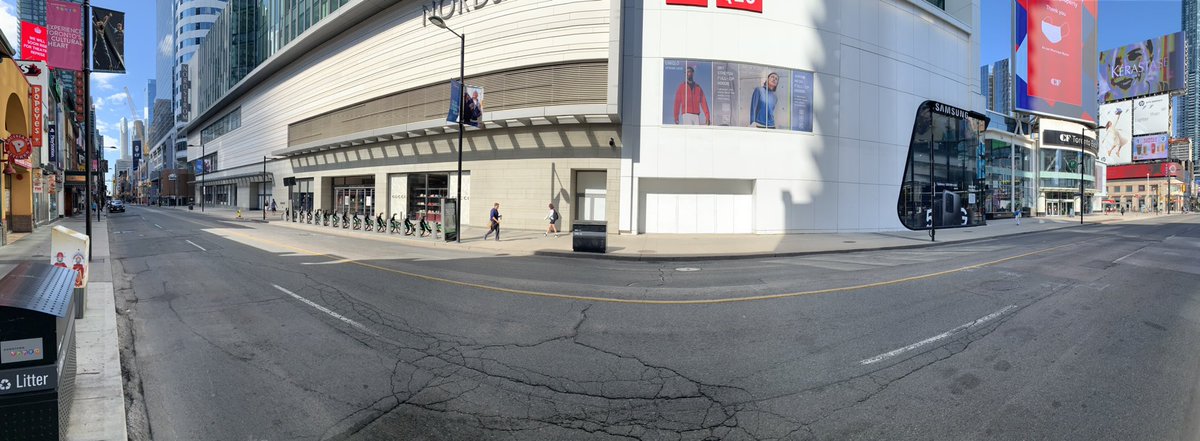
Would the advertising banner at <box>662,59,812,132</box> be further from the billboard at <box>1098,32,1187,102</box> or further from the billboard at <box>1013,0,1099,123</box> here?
the billboard at <box>1098,32,1187,102</box>

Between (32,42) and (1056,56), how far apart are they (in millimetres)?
72077

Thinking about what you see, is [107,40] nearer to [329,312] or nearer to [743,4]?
[329,312]

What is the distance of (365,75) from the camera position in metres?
34.9

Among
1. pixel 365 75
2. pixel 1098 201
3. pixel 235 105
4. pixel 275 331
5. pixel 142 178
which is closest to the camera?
pixel 275 331

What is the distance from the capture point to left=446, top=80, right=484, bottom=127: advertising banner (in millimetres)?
19656

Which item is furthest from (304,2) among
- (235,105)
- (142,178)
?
(142,178)

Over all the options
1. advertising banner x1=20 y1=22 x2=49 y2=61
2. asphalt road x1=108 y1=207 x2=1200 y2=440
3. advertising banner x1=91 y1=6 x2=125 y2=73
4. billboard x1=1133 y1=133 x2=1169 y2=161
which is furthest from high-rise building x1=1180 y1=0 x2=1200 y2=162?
advertising banner x1=20 y1=22 x2=49 y2=61

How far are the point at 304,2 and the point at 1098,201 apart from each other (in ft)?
398

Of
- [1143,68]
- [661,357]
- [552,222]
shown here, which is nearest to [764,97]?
[552,222]

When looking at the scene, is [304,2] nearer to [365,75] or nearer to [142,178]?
[365,75]

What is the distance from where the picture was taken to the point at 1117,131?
90.9 meters

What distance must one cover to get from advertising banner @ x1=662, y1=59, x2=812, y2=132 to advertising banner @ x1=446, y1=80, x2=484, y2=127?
882 centimetres

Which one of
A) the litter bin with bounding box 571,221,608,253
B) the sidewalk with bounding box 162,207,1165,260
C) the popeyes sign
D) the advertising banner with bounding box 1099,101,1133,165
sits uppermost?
the advertising banner with bounding box 1099,101,1133,165

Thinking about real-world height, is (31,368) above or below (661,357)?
above
